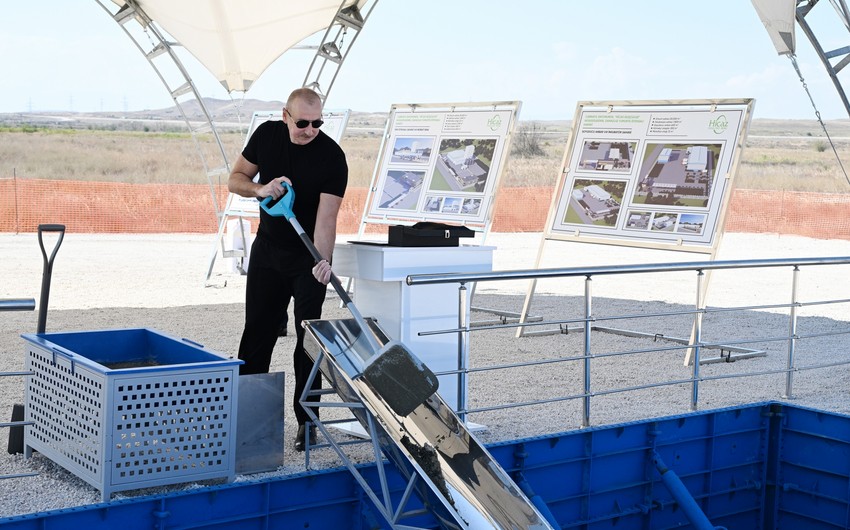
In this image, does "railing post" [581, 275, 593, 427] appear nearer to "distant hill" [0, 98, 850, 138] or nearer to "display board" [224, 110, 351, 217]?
"display board" [224, 110, 351, 217]

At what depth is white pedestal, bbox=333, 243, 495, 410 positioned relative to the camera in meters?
4.63

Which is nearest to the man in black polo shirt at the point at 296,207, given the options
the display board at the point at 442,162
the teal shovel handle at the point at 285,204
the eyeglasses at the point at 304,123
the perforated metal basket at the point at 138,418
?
the eyeglasses at the point at 304,123

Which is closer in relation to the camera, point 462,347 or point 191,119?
point 462,347

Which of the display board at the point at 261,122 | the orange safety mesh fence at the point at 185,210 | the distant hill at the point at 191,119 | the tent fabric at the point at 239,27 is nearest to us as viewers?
the tent fabric at the point at 239,27

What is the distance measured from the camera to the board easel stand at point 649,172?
7.44m

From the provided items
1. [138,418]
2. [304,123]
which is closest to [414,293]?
[304,123]

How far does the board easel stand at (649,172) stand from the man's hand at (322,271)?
3.80 m

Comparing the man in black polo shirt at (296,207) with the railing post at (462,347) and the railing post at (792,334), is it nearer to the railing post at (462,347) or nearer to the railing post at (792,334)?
the railing post at (462,347)

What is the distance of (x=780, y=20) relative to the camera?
6680 mm

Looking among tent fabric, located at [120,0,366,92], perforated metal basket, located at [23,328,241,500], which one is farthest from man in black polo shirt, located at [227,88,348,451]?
tent fabric, located at [120,0,366,92]

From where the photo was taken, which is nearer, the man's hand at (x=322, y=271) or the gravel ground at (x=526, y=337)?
the man's hand at (x=322, y=271)

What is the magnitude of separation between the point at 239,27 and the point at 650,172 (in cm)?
407

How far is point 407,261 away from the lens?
184 inches

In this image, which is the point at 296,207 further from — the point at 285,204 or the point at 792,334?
the point at 792,334
